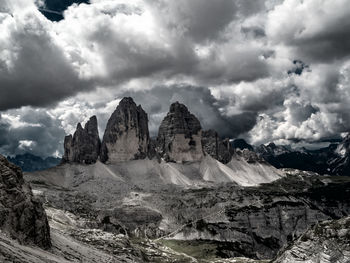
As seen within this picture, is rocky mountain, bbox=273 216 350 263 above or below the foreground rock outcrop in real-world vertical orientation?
below

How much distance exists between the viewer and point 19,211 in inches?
2852

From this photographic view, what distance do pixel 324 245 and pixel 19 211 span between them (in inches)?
2725

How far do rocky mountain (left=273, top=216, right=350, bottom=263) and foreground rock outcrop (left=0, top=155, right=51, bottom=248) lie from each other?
59.1 metres

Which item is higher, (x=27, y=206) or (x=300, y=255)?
(x=27, y=206)

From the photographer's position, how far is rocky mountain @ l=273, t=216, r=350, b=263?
285ft

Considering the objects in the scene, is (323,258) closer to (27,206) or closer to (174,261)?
(27,206)

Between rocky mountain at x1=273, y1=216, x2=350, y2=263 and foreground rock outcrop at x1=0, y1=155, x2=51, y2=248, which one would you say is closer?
foreground rock outcrop at x1=0, y1=155, x2=51, y2=248

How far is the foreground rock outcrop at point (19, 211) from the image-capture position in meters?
68.7

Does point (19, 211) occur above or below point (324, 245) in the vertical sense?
above

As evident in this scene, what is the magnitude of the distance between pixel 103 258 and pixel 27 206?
90.1 ft

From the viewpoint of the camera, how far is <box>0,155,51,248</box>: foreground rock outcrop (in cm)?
6869

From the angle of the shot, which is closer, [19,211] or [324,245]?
[19,211]

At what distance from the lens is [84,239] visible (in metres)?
113

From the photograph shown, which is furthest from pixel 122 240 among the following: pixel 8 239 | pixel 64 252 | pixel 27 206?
pixel 8 239
